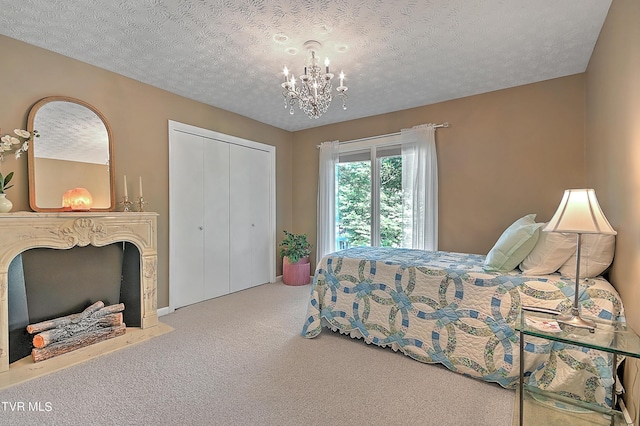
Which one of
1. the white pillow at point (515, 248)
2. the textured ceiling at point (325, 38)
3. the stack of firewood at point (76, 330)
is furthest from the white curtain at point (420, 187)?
the stack of firewood at point (76, 330)

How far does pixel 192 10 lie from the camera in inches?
77.2

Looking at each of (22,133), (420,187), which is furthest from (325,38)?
(22,133)

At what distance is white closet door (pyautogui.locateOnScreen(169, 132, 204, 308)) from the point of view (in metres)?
3.43

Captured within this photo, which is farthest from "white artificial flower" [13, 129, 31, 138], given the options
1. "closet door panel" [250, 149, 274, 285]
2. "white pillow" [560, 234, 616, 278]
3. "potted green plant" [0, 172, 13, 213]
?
"white pillow" [560, 234, 616, 278]

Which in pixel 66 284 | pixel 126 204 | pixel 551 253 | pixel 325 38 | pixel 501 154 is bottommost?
pixel 66 284

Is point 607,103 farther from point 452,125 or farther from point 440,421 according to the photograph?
point 440,421

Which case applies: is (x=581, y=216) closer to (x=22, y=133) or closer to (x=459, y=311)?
(x=459, y=311)

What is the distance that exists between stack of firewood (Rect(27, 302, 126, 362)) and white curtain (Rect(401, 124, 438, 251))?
10.7 feet

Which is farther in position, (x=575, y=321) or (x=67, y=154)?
(x=67, y=154)

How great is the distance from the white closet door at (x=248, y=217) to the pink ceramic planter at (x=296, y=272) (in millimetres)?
305

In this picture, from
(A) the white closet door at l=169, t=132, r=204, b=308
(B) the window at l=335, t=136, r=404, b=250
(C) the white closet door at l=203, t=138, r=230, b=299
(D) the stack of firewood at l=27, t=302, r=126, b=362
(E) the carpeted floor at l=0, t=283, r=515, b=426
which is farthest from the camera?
(B) the window at l=335, t=136, r=404, b=250

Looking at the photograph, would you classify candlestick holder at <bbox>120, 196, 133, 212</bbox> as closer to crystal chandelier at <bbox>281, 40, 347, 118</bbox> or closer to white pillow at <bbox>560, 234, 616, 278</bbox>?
crystal chandelier at <bbox>281, 40, 347, 118</bbox>

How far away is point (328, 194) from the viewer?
455 centimetres

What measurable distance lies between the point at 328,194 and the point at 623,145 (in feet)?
10.7
